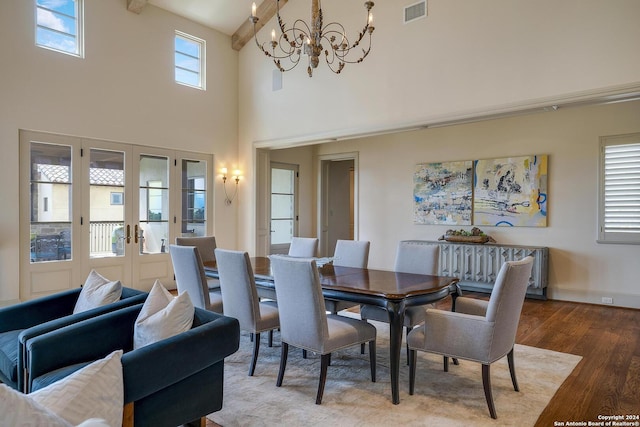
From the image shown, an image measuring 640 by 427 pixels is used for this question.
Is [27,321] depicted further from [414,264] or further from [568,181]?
[568,181]

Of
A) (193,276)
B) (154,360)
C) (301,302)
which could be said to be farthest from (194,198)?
(154,360)

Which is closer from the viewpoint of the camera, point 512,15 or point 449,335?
point 449,335

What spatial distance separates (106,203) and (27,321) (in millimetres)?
3301

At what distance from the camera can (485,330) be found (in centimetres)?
263

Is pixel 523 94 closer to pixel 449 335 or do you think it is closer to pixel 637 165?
pixel 637 165

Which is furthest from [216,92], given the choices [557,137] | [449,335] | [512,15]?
[449,335]

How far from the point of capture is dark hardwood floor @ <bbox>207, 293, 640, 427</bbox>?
8.91 feet

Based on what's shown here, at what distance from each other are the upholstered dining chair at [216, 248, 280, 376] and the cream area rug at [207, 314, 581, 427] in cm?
36

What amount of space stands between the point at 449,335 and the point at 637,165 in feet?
15.0

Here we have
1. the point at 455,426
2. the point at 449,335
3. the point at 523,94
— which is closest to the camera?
the point at 455,426

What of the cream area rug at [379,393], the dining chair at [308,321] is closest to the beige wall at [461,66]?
the cream area rug at [379,393]

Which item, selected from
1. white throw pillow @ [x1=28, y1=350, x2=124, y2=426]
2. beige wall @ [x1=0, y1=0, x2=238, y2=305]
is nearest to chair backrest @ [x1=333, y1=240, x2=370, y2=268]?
white throw pillow @ [x1=28, y1=350, x2=124, y2=426]

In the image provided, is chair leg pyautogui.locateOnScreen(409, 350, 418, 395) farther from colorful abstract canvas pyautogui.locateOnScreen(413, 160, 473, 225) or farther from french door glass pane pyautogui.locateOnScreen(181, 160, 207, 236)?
french door glass pane pyautogui.locateOnScreen(181, 160, 207, 236)

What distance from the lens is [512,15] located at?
4.62 metres
